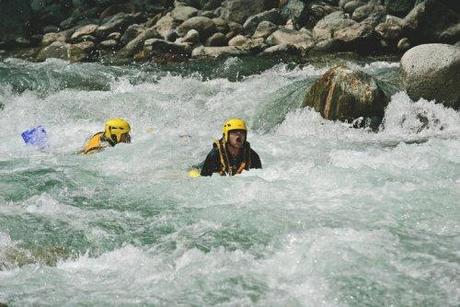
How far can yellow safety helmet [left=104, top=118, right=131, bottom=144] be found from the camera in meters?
8.94

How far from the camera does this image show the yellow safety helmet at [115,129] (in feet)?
29.3

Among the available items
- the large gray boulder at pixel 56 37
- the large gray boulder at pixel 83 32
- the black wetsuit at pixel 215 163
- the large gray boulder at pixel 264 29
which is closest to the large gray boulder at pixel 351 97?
the black wetsuit at pixel 215 163

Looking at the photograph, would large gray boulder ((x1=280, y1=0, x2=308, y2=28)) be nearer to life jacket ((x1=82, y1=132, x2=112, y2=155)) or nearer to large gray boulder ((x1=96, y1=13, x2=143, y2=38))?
large gray boulder ((x1=96, y1=13, x2=143, y2=38))

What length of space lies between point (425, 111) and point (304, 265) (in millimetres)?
6563

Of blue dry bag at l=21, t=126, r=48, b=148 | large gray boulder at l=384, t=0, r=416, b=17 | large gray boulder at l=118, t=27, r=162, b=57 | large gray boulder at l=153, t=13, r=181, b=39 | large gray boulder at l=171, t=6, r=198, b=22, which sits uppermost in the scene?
large gray boulder at l=384, t=0, r=416, b=17

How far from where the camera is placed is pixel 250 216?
5883mm

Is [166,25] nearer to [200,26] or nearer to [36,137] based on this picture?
[200,26]

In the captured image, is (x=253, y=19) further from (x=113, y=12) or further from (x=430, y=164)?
(x=430, y=164)

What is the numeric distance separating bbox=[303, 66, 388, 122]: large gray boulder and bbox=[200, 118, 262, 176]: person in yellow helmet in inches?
126

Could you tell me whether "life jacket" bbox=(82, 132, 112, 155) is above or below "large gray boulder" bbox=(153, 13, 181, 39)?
below

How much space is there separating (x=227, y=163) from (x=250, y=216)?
142cm

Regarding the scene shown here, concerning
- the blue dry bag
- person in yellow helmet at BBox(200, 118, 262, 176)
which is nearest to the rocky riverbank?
the blue dry bag

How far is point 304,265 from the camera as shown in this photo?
4723 millimetres

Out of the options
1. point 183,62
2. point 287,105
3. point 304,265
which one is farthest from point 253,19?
point 304,265
